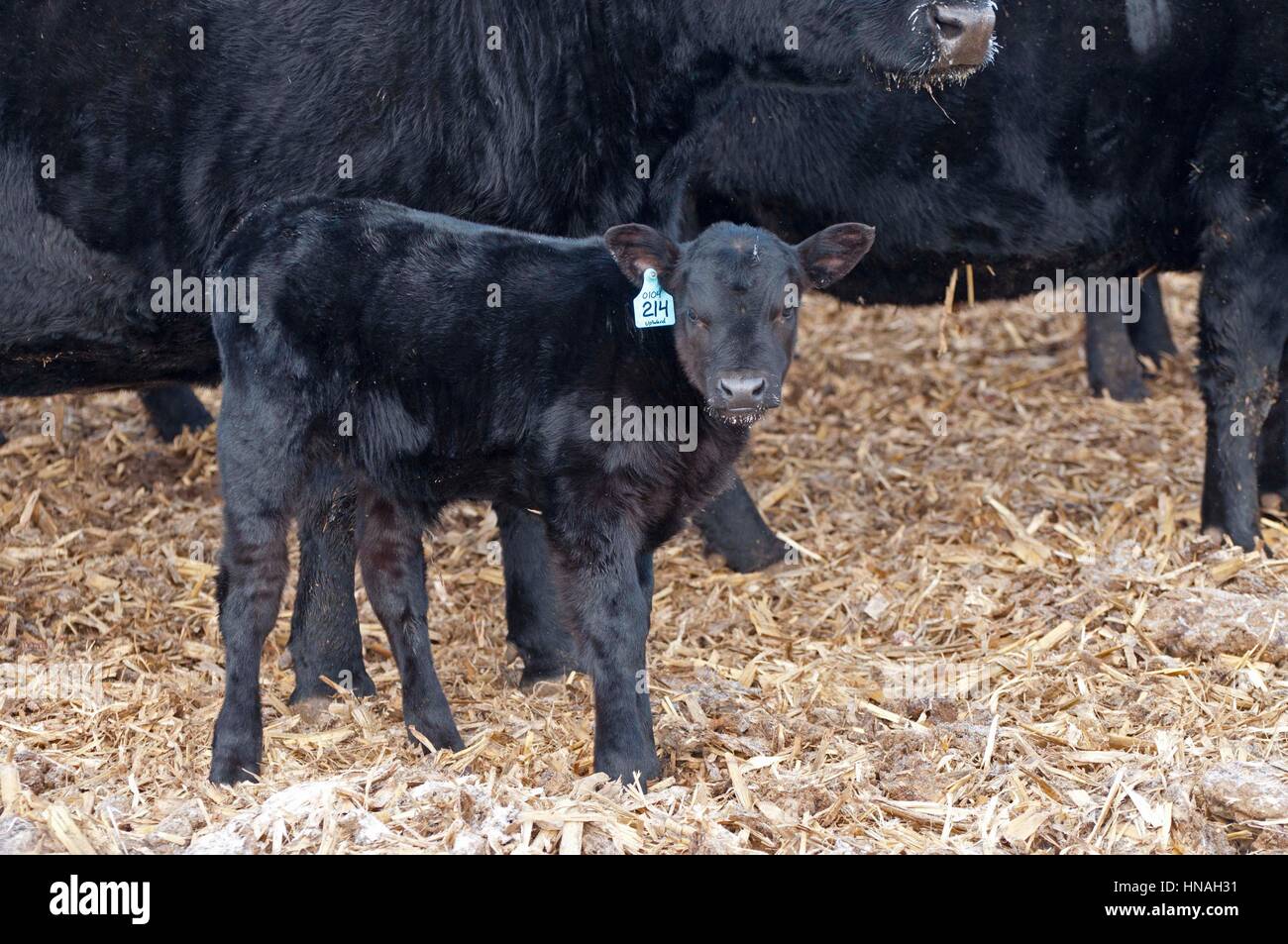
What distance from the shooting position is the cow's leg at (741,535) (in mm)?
6922

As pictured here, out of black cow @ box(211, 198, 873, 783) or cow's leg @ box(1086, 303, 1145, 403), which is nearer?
black cow @ box(211, 198, 873, 783)

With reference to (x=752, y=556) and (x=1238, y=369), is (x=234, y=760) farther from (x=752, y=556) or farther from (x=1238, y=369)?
(x=1238, y=369)

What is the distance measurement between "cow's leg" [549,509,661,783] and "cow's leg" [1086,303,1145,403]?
4.67 metres

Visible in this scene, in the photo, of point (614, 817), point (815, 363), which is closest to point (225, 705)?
point (614, 817)

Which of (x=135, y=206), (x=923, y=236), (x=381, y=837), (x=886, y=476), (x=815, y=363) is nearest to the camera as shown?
(x=381, y=837)

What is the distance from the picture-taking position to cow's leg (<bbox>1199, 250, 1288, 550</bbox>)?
650 centimetres

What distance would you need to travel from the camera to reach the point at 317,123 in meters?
5.59

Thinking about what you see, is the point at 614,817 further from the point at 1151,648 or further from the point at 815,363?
the point at 815,363

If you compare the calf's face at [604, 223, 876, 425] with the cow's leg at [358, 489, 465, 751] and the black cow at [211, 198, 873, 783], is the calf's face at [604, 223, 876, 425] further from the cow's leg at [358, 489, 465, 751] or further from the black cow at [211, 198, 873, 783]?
the cow's leg at [358, 489, 465, 751]

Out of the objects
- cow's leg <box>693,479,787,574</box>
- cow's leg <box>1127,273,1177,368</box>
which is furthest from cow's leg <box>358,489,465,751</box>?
cow's leg <box>1127,273,1177,368</box>

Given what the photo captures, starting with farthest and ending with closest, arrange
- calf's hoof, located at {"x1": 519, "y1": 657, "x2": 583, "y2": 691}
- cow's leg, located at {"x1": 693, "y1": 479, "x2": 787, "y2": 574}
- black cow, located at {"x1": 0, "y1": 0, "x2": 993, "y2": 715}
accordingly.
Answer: cow's leg, located at {"x1": 693, "y1": 479, "x2": 787, "y2": 574}
calf's hoof, located at {"x1": 519, "y1": 657, "x2": 583, "y2": 691}
black cow, located at {"x1": 0, "y1": 0, "x2": 993, "y2": 715}

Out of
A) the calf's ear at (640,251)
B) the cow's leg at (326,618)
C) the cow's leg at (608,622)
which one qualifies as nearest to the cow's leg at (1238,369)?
the calf's ear at (640,251)

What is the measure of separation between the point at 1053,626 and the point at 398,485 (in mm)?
2395

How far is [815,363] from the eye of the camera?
936 cm
